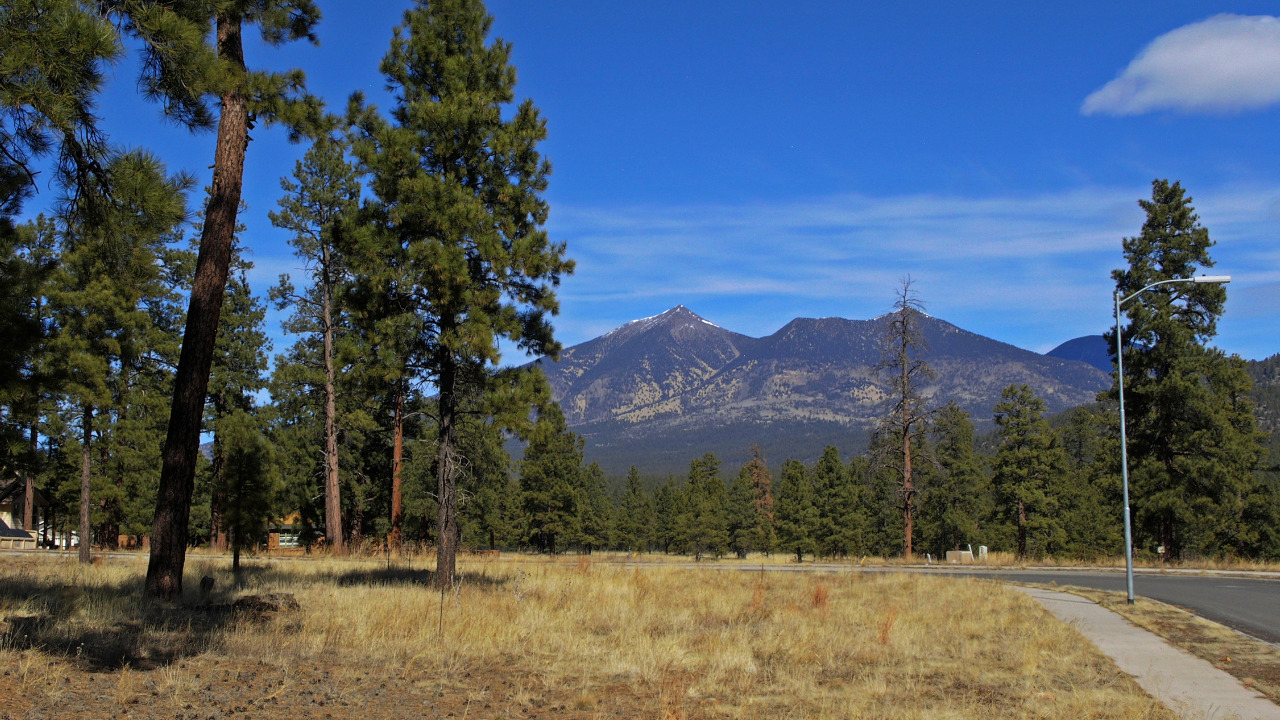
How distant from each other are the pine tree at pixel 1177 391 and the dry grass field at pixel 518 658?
2256cm

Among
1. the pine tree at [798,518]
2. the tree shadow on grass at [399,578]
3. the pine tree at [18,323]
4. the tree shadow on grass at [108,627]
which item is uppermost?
the pine tree at [18,323]

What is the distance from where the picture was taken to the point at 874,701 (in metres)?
7.40

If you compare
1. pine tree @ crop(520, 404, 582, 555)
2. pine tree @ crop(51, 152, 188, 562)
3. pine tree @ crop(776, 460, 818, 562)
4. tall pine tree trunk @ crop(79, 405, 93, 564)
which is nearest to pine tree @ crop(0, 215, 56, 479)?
pine tree @ crop(51, 152, 188, 562)

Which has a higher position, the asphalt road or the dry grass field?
the dry grass field

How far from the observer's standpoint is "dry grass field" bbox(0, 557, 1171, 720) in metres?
6.57

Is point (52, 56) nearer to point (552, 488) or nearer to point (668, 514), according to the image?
point (552, 488)

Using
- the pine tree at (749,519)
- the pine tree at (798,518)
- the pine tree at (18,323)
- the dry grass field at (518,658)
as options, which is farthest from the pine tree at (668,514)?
the pine tree at (18,323)

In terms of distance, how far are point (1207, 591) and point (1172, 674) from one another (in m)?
14.6

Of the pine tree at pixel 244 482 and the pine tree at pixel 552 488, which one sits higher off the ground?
the pine tree at pixel 244 482

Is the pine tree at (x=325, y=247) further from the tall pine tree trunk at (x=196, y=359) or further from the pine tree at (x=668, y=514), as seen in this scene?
the pine tree at (x=668, y=514)

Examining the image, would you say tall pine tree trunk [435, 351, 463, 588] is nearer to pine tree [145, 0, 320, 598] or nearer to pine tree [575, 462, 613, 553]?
pine tree [145, 0, 320, 598]

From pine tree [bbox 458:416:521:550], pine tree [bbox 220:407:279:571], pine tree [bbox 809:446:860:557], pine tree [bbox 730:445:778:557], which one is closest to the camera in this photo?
pine tree [bbox 220:407:279:571]

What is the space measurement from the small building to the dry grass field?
32.2 m

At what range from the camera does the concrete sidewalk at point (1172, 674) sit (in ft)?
23.9
